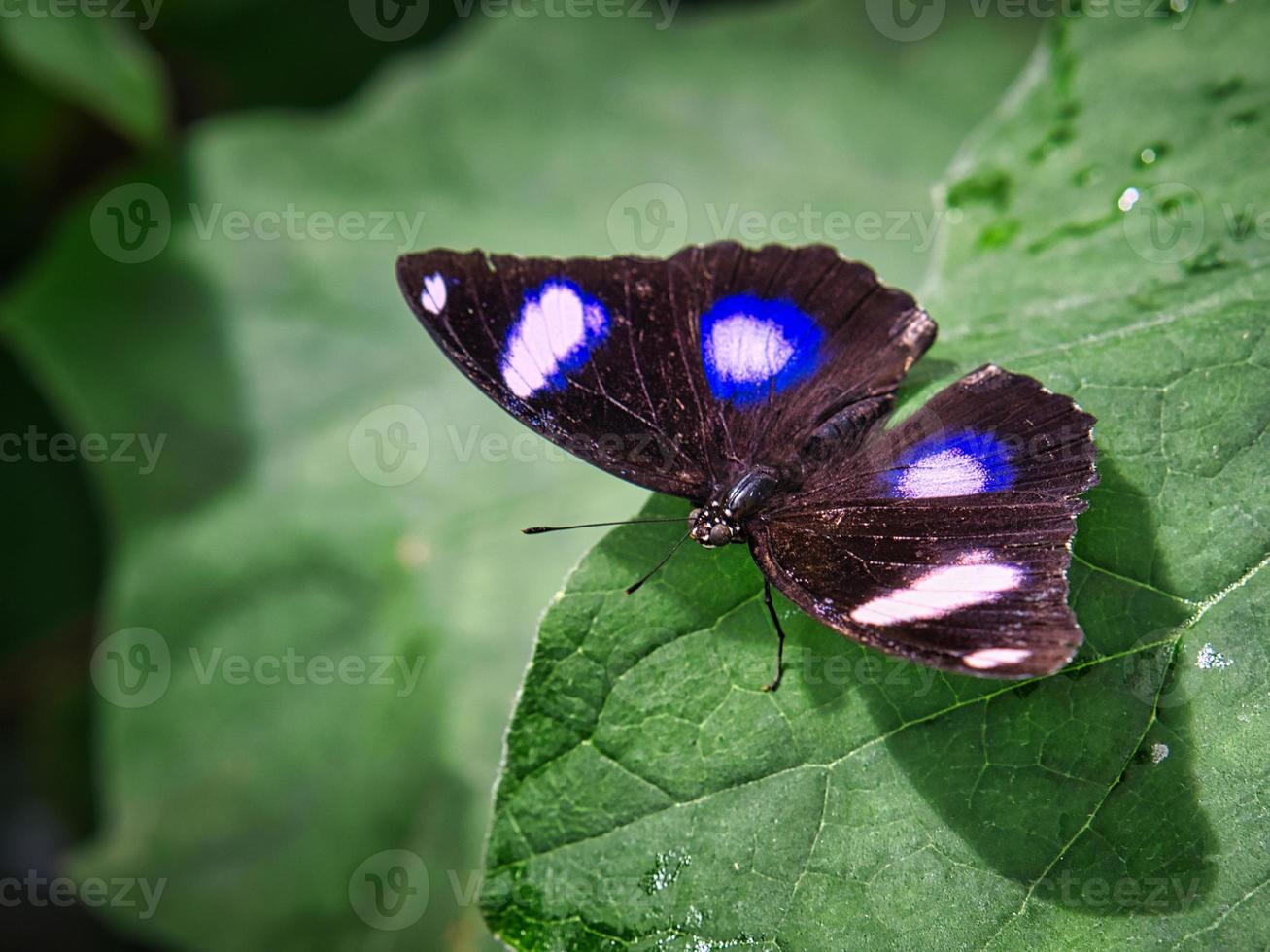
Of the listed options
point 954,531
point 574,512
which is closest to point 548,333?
point 574,512

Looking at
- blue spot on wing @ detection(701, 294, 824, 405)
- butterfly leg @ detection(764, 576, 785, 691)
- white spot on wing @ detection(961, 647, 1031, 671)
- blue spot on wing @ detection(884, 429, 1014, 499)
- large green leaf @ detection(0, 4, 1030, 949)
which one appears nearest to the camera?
white spot on wing @ detection(961, 647, 1031, 671)

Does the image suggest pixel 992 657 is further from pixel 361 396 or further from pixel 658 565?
pixel 361 396

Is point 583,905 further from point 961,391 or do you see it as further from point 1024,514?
point 961,391

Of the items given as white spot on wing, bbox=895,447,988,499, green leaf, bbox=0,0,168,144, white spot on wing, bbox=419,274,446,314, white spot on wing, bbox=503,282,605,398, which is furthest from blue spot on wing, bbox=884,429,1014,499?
green leaf, bbox=0,0,168,144

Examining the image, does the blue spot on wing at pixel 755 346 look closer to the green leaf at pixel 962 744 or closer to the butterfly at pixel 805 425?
the butterfly at pixel 805 425

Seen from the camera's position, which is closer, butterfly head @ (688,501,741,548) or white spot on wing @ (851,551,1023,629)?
white spot on wing @ (851,551,1023,629)

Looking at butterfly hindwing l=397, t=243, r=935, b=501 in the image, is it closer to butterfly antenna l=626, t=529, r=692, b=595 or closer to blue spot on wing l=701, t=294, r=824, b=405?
blue spot on wing l=701, t=294, r=824, b=405

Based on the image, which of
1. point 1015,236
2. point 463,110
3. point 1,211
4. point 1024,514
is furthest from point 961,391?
point 1,211
